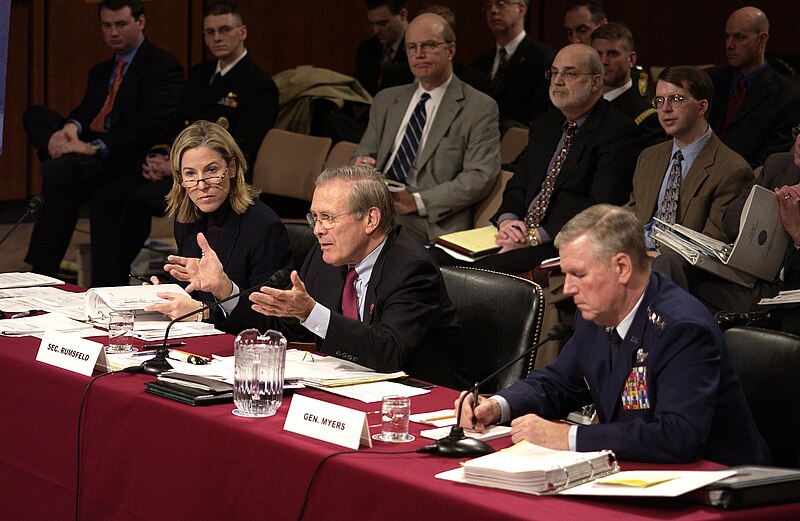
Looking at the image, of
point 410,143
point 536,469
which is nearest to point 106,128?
point 410,143

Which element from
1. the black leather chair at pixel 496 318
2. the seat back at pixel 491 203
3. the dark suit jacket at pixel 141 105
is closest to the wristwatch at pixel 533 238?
the seat back at pixel 491 203

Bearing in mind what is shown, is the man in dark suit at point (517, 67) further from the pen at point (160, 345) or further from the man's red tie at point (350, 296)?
the pen at point (160, 345)

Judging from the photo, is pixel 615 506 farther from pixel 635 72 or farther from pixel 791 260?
pixel 635 72

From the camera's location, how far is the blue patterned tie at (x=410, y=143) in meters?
5.82

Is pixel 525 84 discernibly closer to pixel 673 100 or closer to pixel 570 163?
pixel 570 163

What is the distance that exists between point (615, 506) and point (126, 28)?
227 inches

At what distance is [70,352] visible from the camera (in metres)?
3.00

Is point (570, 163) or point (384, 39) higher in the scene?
point (384, 39)

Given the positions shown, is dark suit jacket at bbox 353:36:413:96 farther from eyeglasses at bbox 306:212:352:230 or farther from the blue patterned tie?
eyeglasses at bbox 306:212:352:230

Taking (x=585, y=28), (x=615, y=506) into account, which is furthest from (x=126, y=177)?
(x=615, y=506)

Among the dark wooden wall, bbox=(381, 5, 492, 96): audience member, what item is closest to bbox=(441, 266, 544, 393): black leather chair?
bbox=(381, 5, 492, 96): audience member

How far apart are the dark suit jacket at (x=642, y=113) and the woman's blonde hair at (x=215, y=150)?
6.67 ft

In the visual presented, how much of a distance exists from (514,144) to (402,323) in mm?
3438

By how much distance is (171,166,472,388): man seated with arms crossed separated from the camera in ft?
10.3
